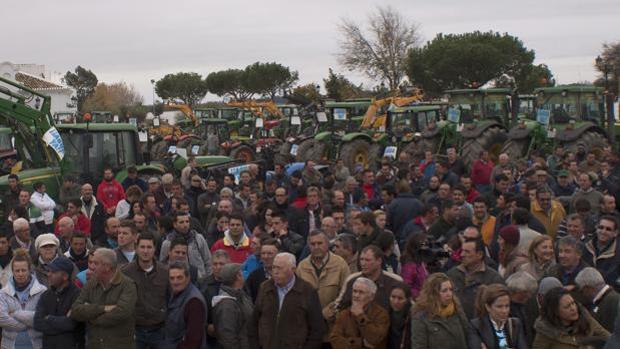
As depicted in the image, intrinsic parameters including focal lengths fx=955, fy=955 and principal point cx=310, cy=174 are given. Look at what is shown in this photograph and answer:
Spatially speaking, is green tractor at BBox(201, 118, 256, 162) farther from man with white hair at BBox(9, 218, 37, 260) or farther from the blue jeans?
the blue jeans

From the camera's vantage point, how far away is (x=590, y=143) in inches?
794

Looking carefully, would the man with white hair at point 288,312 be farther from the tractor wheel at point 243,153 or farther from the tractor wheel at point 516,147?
the tractor wheel at point 243,153

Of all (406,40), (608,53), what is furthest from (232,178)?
(608,53)

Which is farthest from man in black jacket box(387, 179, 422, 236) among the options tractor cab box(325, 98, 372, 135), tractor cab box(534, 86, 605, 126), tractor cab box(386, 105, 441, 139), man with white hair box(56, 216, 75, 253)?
tractor cab box(325, 98, 372, 135)

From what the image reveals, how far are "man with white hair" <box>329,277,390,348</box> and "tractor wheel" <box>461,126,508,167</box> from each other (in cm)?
1337

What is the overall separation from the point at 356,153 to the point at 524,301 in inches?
618

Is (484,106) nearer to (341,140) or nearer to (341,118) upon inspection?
(341,140)

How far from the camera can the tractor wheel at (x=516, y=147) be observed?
20.0 metres

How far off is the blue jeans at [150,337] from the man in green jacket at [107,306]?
0.21 meters

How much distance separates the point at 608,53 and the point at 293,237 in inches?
1994

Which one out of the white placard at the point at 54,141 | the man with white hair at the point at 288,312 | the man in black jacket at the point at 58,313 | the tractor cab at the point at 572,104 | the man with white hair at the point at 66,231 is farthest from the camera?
the tractor cab at the point at 572,104

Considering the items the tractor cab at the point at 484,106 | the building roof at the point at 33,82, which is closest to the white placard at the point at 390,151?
the tractor cab at the point at 484,106

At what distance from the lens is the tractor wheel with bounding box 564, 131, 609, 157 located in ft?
65.0

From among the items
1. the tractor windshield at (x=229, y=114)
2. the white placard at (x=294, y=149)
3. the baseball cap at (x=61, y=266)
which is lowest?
the baseball cap at (x=61, y=266)
